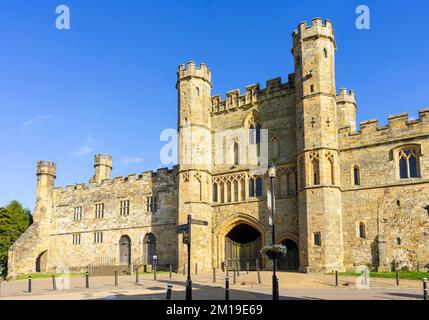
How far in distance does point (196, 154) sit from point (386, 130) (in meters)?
12.7

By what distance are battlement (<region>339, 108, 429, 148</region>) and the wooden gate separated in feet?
29.5

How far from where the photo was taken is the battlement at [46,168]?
141ft

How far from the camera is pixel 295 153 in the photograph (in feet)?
94.6

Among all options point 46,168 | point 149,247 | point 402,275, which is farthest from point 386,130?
point 46,168

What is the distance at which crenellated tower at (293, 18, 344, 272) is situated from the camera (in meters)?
25.3

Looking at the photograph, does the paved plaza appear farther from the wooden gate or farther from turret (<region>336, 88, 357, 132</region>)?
turret (<region>336, 88, 357, 132</region>)

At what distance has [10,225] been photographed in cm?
4531

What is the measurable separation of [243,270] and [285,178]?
6838mm

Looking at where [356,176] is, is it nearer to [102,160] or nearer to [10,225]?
[102,160]

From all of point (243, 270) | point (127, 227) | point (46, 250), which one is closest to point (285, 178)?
point (243, 270)

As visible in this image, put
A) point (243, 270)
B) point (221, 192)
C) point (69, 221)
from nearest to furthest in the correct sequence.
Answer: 1. point (243, 270)
2. point (221, 192)
3. point (69, 221)

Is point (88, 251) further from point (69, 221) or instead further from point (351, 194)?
point (351, 194)

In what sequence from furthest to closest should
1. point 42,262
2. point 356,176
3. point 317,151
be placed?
point 42,262 → point 356,176 → point 317,151

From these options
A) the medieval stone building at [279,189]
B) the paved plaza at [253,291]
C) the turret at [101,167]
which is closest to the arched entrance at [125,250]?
the medieval stone building at [279,189]
